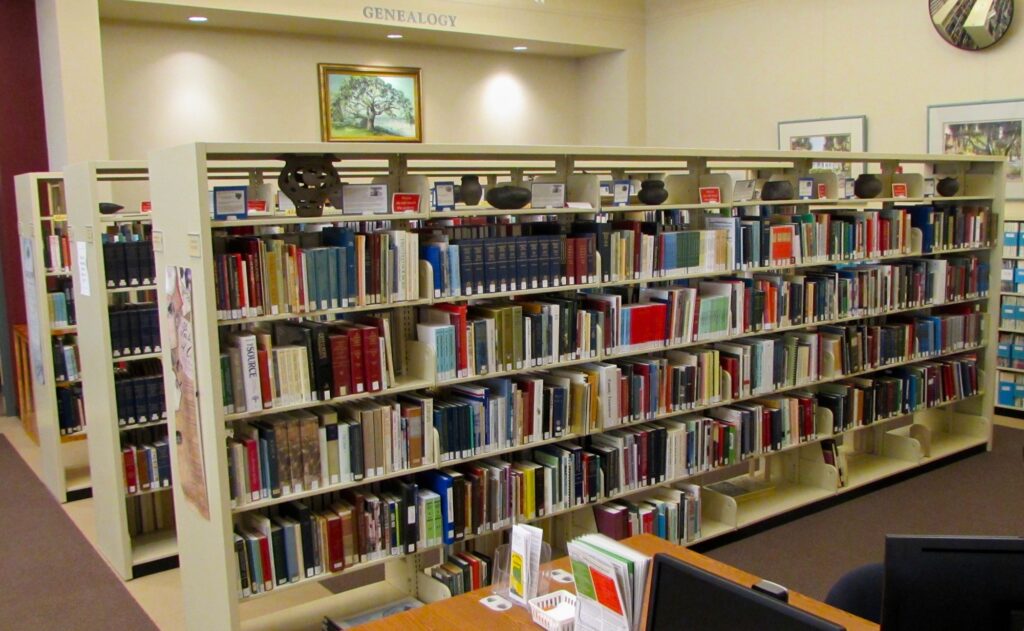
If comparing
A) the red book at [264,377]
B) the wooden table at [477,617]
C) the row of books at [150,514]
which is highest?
the red book at [264,377]

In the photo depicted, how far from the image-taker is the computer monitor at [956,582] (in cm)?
164

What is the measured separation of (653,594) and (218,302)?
2.05 m

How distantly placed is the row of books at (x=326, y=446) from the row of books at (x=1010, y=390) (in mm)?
5643

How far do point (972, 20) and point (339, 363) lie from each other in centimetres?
641

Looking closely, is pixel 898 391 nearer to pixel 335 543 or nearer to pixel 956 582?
pixel 335 543

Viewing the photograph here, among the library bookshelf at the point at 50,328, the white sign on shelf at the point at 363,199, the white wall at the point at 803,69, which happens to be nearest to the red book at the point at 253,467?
the white sign on shelf at the point at 363,199

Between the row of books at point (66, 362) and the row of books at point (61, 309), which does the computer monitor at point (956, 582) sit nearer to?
the row of books at point (66, 362)

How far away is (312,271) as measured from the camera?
3.35 meters

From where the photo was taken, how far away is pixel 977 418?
20.9 ft

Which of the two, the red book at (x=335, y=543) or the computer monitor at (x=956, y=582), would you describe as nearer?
the computer monitor at (x=956, y=582)

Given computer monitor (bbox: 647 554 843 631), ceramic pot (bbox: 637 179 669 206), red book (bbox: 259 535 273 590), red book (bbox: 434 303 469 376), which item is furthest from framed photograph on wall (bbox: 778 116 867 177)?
computer monitor (bbox: 647 554 843 631)

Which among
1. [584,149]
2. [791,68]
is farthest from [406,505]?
[791,68]

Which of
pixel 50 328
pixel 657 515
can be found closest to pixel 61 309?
pixel 50 328

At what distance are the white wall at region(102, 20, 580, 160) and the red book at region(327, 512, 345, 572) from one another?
5.52 meters
